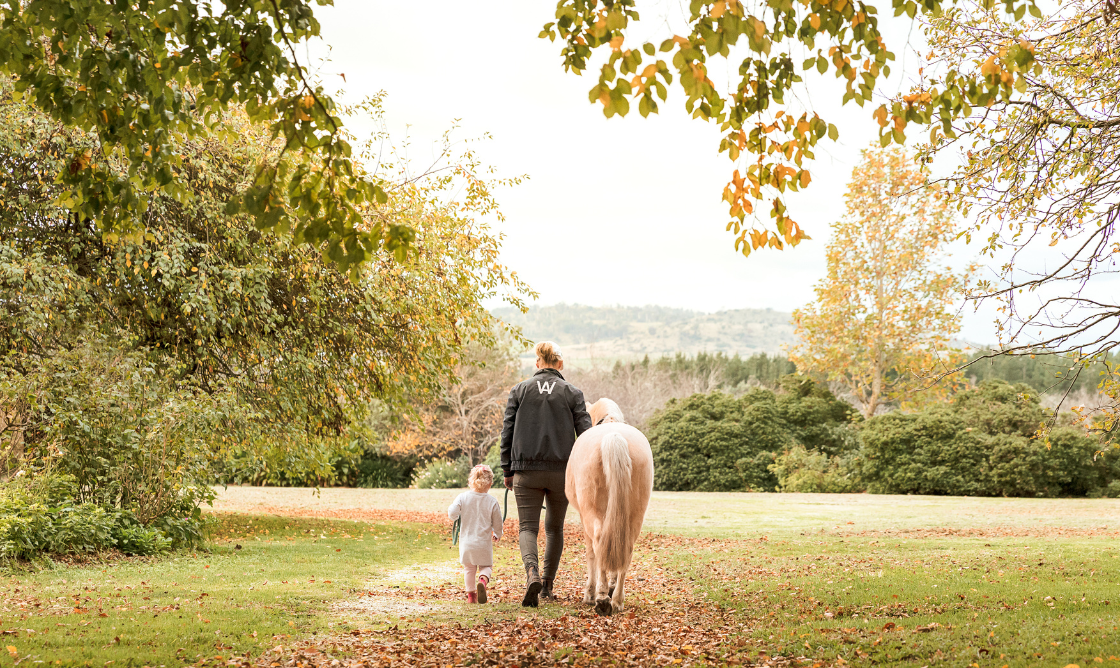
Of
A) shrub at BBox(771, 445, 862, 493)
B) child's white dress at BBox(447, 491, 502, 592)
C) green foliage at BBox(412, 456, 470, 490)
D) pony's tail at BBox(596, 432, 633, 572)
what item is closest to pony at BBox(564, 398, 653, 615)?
pony's tail at BBox(596, 432, 633, 572)

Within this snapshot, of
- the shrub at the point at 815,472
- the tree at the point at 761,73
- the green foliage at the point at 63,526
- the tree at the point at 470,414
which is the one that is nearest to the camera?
the tree at the point at 761,73

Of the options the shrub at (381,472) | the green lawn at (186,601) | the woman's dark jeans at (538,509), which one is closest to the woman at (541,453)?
the woman's dark jeans at (538,509)

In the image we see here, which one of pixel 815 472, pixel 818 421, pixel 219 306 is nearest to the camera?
pixel 219 306

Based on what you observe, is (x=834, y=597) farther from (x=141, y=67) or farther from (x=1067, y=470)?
(x=1067, y=470)

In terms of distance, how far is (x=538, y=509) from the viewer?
23.1 feet

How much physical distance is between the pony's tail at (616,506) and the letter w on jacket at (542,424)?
69cm

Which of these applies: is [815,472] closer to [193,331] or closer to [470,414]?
[470,414]

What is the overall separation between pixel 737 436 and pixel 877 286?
291 inches

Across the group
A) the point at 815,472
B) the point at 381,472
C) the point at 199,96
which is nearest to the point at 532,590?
the point at 199,96

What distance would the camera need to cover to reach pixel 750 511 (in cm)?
1925

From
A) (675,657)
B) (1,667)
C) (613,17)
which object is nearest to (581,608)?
(675,657)

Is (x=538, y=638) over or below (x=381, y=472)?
over

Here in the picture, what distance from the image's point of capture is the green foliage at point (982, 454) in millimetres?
22031

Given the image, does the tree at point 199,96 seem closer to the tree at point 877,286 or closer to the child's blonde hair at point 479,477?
the child's blonde hair at point 479,477
